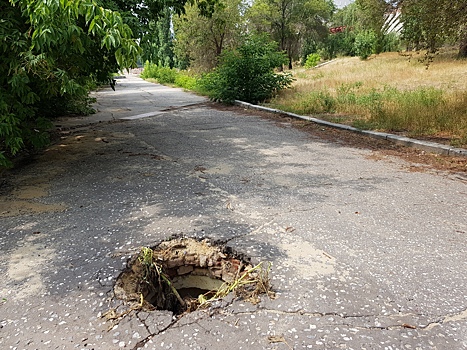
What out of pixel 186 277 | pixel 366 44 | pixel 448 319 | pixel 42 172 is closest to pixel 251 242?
pixel 186 277

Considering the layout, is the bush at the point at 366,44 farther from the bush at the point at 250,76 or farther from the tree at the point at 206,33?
the bush at the point at 250,76

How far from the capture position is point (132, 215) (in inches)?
140

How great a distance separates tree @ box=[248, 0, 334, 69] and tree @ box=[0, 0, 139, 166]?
110ft

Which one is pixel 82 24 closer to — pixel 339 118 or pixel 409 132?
pixel 409 132

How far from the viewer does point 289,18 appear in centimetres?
4031

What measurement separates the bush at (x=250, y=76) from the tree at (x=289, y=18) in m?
23.0

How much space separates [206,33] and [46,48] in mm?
25142

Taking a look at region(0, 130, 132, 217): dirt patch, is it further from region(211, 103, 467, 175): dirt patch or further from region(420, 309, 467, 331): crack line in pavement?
region(211, 103, 467, 175): dirt patch

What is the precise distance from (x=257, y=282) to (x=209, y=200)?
166 centimetres

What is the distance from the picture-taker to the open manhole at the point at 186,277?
93.8 inches

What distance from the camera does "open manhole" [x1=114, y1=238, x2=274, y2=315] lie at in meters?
2.38

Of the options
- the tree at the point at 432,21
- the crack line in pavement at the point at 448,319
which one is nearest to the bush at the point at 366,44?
the tree at the point at 432,21

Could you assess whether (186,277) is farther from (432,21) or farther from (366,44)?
(366,44)

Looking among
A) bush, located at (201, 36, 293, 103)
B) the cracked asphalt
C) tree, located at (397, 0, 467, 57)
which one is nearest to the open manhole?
the cracked asphalt
